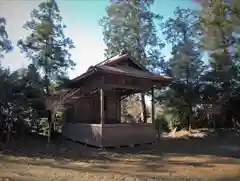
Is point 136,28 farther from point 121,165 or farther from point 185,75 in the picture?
point 121,165

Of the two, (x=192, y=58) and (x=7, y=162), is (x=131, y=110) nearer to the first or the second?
(x=192, y=58)

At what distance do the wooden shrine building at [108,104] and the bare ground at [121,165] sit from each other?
87 centimetres

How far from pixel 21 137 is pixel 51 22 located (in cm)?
800

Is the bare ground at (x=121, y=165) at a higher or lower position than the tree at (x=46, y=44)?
lower

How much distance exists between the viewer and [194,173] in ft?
24.6

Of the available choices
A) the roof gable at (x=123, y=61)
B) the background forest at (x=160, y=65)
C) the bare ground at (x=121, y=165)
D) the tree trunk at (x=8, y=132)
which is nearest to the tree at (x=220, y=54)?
the background forest at (x=160, y=65)

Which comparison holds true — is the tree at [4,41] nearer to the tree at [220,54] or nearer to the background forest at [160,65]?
the background forest at [160,65]

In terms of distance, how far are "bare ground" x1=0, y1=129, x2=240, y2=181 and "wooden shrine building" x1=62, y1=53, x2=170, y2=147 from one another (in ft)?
2.84

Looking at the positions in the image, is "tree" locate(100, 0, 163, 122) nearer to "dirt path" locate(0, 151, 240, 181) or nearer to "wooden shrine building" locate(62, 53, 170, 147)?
"wooden shrine building" locate(62, 53, 170, 147)

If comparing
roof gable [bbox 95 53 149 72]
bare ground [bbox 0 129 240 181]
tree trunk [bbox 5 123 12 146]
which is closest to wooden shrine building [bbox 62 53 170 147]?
roof gable [bbox 95 53 149 72]

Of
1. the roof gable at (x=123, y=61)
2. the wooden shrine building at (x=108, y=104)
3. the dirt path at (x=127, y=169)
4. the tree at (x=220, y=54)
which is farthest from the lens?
the tree at (x=220, y=54)

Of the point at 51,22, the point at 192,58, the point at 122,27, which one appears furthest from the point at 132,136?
the point at 122,27

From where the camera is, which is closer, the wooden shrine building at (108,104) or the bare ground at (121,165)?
the bare ground at (121,165)

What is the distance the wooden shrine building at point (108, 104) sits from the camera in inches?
492
